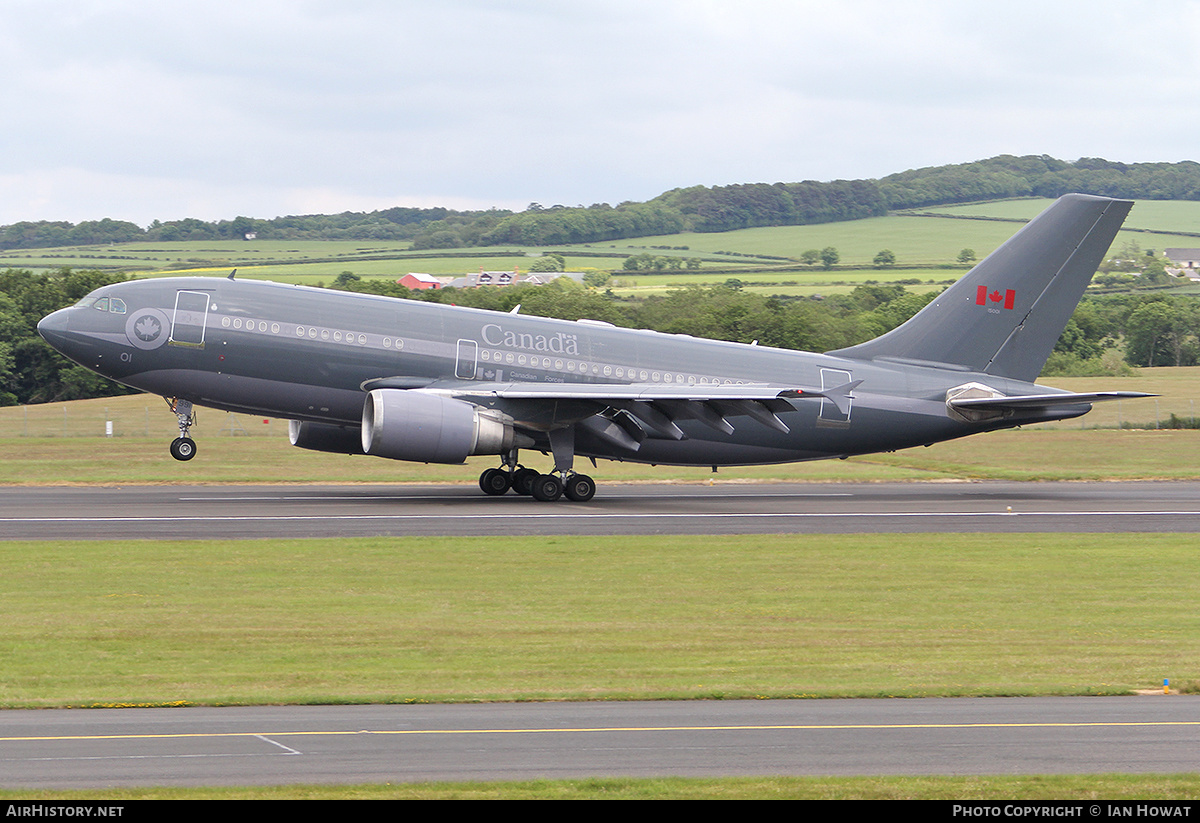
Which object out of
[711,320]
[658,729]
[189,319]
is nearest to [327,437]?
[189,319]

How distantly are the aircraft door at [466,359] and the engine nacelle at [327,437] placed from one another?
344 cm

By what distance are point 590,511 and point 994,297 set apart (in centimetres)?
1412

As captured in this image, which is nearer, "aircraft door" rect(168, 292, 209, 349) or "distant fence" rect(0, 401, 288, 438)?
"aircraft door" rect(168, 292, 209, 349)

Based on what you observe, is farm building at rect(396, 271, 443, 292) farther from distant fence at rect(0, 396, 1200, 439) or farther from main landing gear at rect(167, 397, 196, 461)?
main landing gear at rect(167, 397, 196, 461)

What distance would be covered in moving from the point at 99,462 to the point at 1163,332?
97.1 metres

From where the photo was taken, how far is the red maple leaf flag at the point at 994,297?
3722 centimetres

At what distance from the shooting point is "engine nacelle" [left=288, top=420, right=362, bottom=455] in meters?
34.8

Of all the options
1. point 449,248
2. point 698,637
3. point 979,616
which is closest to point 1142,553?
point 979,616

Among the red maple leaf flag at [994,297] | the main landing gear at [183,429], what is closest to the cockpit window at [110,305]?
the main landing gear at [183,429]

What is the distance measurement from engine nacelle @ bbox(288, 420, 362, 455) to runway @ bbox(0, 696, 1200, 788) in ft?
72.8

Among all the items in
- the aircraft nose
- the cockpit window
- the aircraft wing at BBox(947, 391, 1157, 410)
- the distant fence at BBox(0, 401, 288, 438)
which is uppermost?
the cockpit window

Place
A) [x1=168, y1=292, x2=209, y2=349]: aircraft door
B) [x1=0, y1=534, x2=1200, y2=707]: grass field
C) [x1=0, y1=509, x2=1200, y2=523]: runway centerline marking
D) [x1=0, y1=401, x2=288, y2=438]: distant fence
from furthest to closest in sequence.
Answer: [x1=0, y1=401, x2=288, y2=438]: distant fence
[x1=168, y1=292, x2=209, y2=349]: aircraft door
[x1=0, y1=509, x2=1200, y2=523]: runway centerline marking
[x1=0, y1=534, x2=1200, y2=707]: grass field

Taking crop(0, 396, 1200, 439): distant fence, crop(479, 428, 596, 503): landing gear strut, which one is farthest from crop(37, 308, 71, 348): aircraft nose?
crop(0, 396, 1200, 439): distant fence

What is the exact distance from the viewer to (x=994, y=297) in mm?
37375
